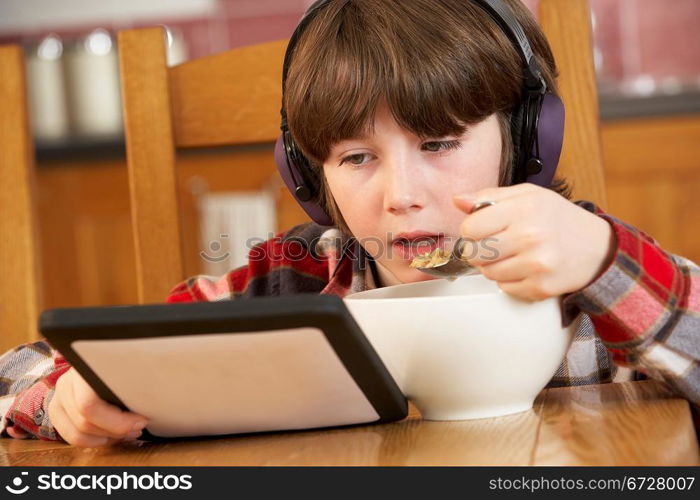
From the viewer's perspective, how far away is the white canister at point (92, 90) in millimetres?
3334

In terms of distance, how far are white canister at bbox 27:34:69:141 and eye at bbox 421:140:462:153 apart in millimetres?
2663

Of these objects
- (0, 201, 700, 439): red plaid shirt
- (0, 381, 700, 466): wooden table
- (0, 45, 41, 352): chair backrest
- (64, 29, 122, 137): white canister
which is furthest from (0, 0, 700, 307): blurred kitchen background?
(0, 381, 700, 466): wooden table

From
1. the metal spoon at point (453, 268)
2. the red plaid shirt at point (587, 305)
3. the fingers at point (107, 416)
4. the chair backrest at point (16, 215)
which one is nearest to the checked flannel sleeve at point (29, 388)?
the red plaid shirt at point (587, 305)

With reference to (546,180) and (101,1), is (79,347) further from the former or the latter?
(101,1)

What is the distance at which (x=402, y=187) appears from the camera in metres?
0.89

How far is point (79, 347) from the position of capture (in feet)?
1.92

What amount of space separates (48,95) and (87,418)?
2.91 meters

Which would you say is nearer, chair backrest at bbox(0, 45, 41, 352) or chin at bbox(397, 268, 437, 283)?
chin at bbox(397, 268, 437, 283)

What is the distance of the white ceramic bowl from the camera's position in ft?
2.10

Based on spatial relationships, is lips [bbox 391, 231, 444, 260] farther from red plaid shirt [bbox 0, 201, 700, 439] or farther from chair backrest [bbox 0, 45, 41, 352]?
chair backrest [bbox 0, 45, 41, 352]

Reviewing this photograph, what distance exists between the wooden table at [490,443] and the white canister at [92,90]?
273cm

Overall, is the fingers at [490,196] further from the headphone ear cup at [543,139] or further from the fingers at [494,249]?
the headphone ear cup at [543,139]
